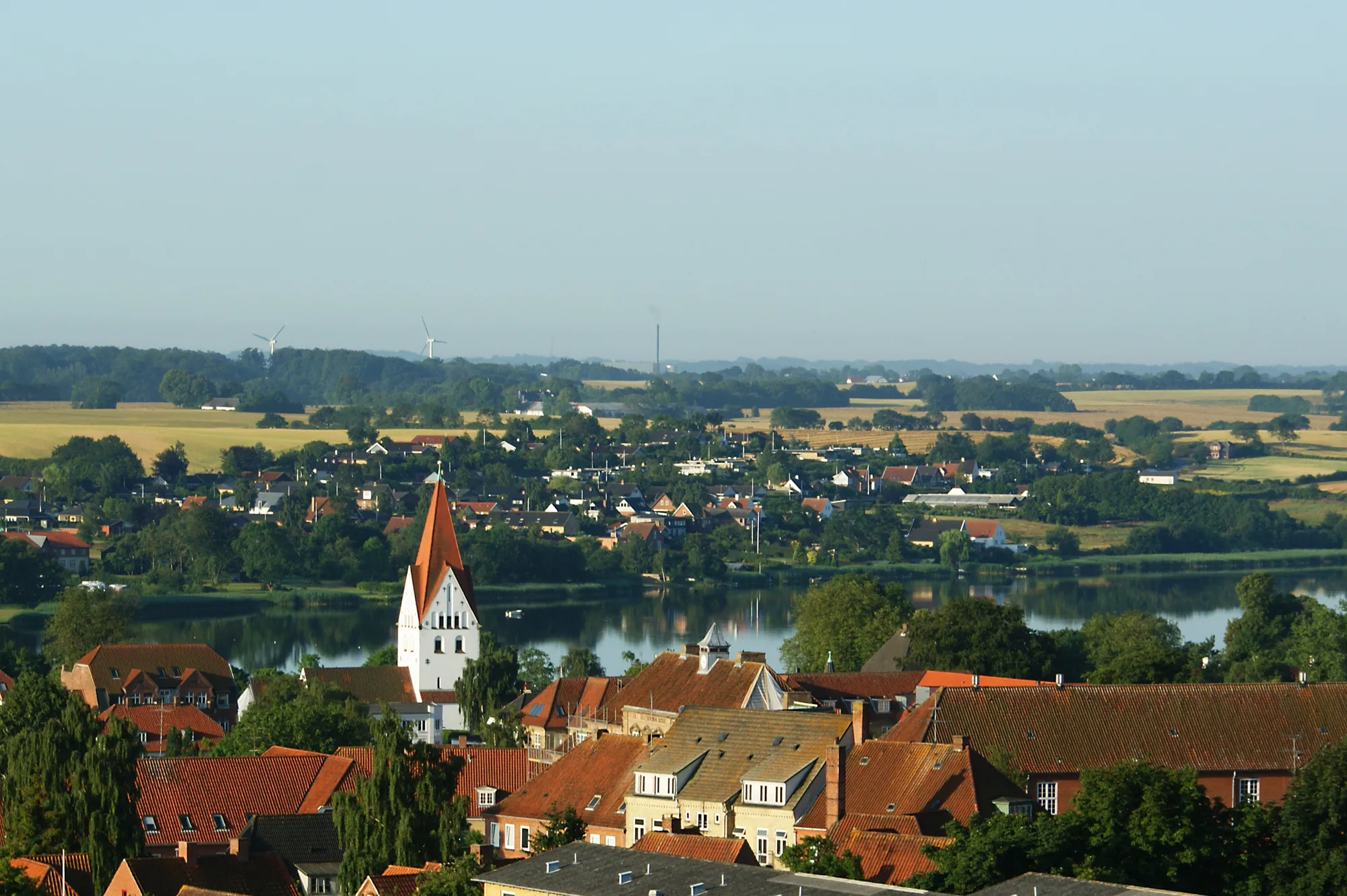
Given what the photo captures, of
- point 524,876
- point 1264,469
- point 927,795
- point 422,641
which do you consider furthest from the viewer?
point 1264,469

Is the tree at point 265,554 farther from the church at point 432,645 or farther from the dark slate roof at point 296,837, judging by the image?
the dark slate roof at point 296,837

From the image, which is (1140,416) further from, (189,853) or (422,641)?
(189,853)

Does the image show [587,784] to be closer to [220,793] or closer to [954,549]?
[220,793]

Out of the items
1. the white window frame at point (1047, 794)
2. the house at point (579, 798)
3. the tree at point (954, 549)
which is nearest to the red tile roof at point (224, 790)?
the house at point (579, 798)

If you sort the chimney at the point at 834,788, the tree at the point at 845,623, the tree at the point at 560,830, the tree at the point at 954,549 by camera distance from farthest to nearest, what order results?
the tree at the point at 954,549 → the tree at the point at 845,623 → the tree at the point at 560,830 → the chimney at the point at 834,788

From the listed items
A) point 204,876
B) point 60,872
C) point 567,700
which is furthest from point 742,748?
point 567,700

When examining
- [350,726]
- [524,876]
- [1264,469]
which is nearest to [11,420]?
[1264,469]
